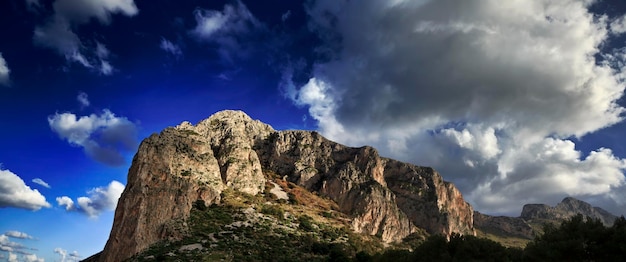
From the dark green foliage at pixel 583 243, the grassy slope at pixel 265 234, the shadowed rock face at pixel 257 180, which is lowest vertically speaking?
the dark green foliage at pixel 583 243

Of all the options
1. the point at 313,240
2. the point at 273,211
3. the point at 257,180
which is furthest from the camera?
the point at 257,180

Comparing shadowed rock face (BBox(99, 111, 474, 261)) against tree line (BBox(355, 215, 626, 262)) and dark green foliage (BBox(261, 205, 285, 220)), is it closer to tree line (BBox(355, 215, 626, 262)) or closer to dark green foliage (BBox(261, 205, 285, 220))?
A: dark green foliage (BBox(261, 205, 285, 220))

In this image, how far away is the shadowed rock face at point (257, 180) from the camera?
3541 inches

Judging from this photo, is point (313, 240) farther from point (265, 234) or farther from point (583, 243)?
point (583, 243)

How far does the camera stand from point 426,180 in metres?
183

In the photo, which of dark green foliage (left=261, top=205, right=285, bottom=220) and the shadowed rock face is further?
dark green foliage (left=261, top=205, right=285, bottom=220)

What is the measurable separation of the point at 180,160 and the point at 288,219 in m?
36.4

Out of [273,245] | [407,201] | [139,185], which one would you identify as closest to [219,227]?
[273,245]

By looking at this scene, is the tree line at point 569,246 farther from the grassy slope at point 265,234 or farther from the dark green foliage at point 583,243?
the grassy slope at point 265,234

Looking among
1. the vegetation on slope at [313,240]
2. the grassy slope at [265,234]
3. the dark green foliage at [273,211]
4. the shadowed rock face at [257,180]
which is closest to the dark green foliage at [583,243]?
the vegetation on slope at [313,240]

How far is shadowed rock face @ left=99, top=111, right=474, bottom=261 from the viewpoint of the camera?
89.9 metres

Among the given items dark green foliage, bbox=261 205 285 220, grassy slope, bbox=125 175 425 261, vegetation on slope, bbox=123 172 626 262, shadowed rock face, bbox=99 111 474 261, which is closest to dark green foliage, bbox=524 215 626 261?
vegetation on slope, bbox=123 172 626 262

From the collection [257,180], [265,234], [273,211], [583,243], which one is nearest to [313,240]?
[265,234]

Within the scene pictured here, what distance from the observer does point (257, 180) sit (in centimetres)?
13688
